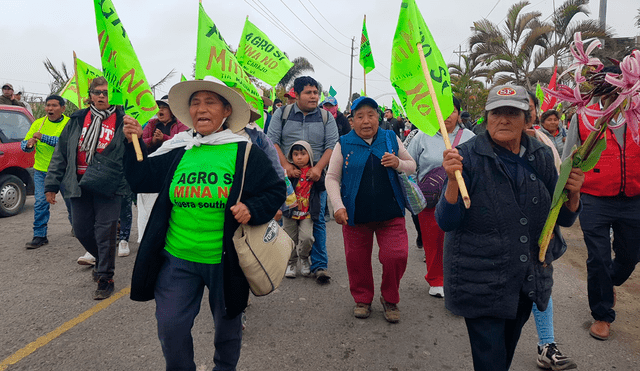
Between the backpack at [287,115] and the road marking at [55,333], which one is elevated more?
the backpack at [287,115]

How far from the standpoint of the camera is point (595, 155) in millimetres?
2053

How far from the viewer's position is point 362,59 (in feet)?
24.5

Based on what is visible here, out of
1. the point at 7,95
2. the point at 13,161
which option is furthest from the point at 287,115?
the point at 7,95

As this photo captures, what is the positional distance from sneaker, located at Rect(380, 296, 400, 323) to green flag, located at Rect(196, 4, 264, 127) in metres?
2.26

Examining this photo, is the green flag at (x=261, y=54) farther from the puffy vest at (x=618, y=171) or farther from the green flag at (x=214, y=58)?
the puffy vest at (x=618, y=171)

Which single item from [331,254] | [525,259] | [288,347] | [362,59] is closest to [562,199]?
[525,259]

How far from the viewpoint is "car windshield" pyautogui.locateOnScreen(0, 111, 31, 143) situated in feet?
26.9

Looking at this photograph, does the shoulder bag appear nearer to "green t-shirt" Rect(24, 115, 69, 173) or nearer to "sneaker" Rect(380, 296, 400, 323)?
"sneaker" Rect(380, 296, 400, 323)

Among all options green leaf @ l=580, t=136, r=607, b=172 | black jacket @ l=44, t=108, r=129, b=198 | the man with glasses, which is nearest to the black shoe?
black jacket @ l=44, t=108, r=129, b=198

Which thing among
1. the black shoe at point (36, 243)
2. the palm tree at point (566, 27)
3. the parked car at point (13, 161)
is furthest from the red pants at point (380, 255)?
the palm tree at point (566, 27)

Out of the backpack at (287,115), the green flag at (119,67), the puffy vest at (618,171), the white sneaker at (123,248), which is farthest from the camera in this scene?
the white sneaker at (123,248)

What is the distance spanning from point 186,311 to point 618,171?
11.2 feet

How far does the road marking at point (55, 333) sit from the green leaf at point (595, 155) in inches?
149

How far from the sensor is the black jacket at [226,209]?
2.35 metres
